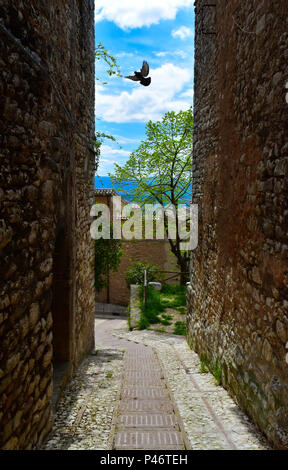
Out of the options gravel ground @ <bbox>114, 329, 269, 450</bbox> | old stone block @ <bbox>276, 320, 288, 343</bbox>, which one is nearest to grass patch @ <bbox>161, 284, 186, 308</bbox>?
gravel ground @ <bbox>114, 329, 269, 450</bbox>

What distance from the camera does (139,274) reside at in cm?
1631

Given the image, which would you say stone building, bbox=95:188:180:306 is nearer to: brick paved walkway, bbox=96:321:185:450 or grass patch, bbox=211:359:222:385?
brick paved walkway, bbox=96:321:185:450

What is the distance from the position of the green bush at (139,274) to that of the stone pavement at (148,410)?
9.48m

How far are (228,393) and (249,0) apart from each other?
4.40m

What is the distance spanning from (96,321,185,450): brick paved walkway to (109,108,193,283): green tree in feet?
33.6

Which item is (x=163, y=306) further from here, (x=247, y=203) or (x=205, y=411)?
(x=247, y=203)

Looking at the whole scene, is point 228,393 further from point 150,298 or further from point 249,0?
point 150,298

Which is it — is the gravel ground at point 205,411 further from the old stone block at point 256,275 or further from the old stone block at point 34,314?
the old stone block at point 34,314

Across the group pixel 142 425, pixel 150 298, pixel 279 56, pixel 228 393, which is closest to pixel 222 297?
pixel 228 393

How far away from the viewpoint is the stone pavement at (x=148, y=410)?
3215mm

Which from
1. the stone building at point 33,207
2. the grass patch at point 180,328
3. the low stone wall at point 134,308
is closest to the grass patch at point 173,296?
the low stone wall at point 134,308

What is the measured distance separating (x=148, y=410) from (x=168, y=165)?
12866mm

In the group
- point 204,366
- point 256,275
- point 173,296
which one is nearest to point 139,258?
point 173,296

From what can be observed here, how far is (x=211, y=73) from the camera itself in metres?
5.75
